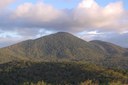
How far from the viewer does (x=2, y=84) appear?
198250mm

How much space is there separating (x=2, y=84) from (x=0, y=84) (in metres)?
2.97

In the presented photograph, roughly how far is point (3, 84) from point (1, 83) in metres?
1.34

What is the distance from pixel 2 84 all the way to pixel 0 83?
1.33 meters

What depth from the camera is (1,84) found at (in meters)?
197

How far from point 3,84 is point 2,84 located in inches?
56.3

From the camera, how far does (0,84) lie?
195375 millimetres

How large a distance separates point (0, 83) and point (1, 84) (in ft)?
4.45

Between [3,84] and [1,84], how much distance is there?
2.62 m

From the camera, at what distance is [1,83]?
19938 cm

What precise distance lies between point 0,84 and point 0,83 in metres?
2.81

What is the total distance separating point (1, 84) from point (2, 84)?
1.20 meters

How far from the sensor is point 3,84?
655 ft
